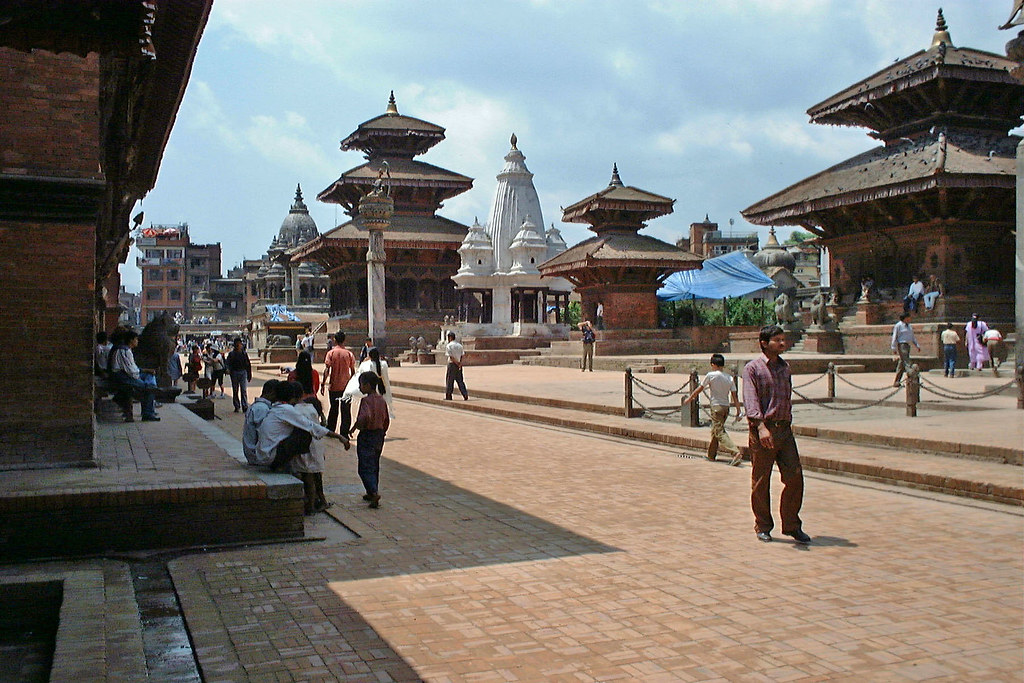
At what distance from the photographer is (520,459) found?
40.0 ft

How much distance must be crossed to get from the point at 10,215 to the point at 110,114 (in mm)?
4600

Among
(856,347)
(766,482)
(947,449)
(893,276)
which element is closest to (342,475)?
(766,482)

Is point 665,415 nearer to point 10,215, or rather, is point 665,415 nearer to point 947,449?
point 947,449

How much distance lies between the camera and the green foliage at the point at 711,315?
141 feet

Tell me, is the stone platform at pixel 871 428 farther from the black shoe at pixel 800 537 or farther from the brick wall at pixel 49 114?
the brick wall at pixel 49 114

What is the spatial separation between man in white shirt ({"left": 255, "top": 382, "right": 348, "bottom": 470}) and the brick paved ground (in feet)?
2.63

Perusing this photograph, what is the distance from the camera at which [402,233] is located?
5256cm

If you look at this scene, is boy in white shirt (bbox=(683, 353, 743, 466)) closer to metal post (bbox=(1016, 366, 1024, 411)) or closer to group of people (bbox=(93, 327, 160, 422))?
metal post (bbox=(1016, 366, 1024, 411))

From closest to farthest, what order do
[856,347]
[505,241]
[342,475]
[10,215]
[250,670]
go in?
[250,670] < [10,215] < [342,475] < [856,347] < [505,241]

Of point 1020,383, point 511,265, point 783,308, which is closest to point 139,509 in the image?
point 1020,383

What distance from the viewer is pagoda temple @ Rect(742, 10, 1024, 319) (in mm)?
29641

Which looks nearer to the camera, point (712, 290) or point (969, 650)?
point (969, 650)

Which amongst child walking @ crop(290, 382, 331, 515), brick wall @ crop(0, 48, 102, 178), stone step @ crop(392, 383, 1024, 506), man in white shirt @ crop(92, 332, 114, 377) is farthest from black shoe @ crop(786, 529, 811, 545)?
man in white shirt @ crop(92, 332, 114, 377)

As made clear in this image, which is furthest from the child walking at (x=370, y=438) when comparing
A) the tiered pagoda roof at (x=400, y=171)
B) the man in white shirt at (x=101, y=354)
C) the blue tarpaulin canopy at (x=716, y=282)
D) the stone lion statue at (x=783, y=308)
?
the tiered pagoda roof at (x=400, y=171)
